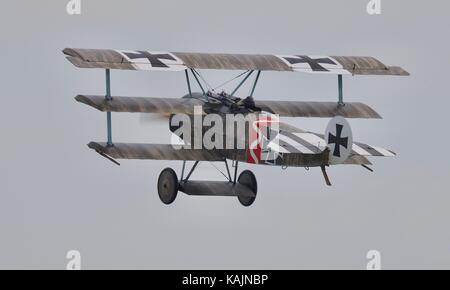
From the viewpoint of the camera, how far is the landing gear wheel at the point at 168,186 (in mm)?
40062

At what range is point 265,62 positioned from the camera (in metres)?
40.9

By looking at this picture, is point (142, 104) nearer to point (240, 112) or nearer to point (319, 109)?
point (240, 112)

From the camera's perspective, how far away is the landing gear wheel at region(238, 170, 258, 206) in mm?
40469

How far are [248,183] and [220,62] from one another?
2593mm

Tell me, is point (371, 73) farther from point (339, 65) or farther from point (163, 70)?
point (163, 70)

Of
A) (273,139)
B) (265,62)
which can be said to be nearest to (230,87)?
(265,62)

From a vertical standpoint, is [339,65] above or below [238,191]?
above

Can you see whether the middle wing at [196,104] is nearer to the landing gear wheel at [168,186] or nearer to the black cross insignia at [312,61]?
the black cross insignia at [312,61]

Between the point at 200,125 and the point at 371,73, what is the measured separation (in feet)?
13.9

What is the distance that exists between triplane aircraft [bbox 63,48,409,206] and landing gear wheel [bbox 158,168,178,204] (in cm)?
2

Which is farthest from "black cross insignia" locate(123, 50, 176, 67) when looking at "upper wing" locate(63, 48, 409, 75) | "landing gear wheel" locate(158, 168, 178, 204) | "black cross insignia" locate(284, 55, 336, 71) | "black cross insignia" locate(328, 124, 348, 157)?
"black cross insignia" locate(328, 124, 348, 157)

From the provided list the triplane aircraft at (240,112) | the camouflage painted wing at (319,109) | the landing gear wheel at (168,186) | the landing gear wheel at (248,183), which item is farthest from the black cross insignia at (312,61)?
the landing gear wheel at (168,186)

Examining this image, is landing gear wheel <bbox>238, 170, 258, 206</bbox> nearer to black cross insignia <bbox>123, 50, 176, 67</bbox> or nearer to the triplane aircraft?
the triplane aircraft

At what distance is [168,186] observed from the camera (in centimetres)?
4019
